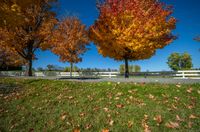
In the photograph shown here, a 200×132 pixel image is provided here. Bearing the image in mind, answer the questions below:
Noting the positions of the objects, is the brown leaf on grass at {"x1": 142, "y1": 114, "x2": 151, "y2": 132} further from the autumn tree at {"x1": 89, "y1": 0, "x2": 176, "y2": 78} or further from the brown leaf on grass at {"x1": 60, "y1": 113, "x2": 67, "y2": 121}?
the autumn tree at {"x1": 89, "y1": 0, "x2": 176, "y2": 78}

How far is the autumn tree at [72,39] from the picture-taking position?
1339 inches

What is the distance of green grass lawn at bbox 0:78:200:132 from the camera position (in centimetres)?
646

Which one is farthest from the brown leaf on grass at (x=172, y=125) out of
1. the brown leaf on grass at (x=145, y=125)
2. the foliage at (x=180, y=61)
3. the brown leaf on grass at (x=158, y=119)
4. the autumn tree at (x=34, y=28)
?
the foliage at (x=180, y=61)

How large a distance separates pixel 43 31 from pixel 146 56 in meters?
11.2

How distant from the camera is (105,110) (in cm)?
739

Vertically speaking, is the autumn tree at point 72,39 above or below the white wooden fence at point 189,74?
above

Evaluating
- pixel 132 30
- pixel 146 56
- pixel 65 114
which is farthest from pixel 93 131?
pixel 146 56

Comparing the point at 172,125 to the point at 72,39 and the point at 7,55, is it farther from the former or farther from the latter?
the point at 7,55

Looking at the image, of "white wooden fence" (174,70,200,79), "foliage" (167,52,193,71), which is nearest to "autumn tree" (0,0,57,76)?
"white wooden fence" (174,70,200,79)

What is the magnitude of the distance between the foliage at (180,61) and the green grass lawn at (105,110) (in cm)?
10567

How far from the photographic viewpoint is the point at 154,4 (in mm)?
21047

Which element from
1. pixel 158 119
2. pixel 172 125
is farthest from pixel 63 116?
pixel 172 125

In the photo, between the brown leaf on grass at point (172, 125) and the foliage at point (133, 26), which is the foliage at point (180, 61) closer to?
the foliage at point (133, 26)

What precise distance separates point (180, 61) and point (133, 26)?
98.5 meters
